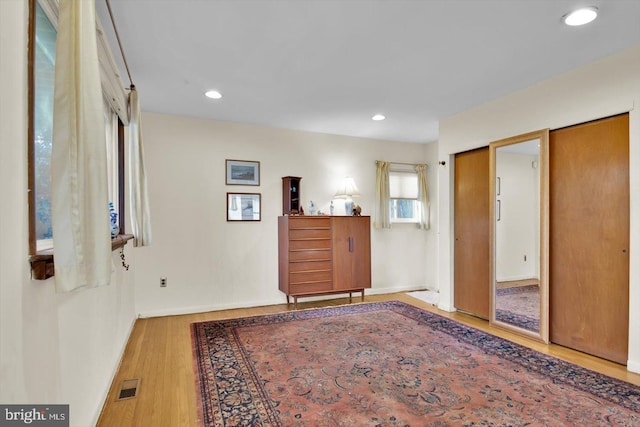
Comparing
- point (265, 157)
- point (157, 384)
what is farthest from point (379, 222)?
point (157, 384)

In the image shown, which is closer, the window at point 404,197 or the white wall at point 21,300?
the white wall at point 21,300

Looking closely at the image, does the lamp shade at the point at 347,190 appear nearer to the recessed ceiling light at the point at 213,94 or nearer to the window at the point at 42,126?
the recessed ceiling light at the point at 213,94

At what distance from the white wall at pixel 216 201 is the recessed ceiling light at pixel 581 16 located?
3221mm

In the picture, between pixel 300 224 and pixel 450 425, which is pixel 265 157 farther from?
pixel 450 425

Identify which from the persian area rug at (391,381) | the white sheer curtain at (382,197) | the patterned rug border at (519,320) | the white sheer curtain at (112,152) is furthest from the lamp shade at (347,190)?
the white sheer curtain at (112,152)

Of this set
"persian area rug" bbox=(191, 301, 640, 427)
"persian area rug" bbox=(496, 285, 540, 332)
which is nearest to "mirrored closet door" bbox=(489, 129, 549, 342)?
"persian area rug" bbox=(496, 285, 540, 332)

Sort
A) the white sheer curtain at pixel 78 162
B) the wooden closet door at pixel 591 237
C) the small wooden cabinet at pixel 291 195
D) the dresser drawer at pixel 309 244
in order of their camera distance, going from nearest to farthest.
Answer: the white sheer curtain at pixel 78 162
the wooden closet door at pixel 591 237
the dresser drawer at pixel 309 244
the small wooden cabinet at pixel 291 195

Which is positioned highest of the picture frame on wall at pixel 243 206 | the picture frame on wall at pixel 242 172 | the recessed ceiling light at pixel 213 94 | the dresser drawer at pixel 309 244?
the recessed ceiling light at pixel 213 94

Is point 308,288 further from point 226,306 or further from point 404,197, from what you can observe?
point 404,197

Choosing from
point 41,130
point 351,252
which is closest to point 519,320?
point 351,252

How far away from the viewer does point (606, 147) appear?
2.76m

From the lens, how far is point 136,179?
9.14 feet

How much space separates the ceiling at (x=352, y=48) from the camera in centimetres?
208

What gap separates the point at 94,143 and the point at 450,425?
214 cm
